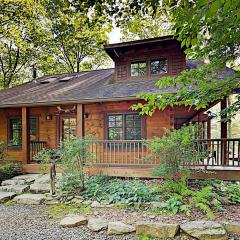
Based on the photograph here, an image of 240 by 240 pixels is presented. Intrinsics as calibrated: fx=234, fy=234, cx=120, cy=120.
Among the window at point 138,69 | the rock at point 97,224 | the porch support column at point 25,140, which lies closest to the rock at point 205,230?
the rock at point 97,224

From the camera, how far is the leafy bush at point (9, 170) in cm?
849

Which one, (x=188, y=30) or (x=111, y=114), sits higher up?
(x=188, y=30)

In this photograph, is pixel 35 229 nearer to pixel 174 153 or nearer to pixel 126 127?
pixel 174 153

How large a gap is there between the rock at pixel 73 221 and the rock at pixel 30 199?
1.61m

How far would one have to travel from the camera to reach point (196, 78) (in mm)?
3727

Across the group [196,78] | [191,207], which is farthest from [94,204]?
[196,78]

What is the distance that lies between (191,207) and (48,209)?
3.43m

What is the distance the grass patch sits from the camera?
17.7 feet

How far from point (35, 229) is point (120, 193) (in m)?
2.32

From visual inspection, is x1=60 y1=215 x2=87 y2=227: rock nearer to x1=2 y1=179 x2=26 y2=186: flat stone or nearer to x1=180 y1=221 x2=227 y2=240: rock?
x1=180 y1=221 x2=227 y2=240: rock

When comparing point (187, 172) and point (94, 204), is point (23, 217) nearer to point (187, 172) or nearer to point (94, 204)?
point (94, 204)

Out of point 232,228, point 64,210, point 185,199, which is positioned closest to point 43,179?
point 64,210

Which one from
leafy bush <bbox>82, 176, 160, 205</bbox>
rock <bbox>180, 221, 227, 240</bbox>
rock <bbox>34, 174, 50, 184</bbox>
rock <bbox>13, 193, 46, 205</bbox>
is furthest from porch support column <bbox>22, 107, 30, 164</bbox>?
rock <bbox>180, 221, 227, 240</bbox>

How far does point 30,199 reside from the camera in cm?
636
